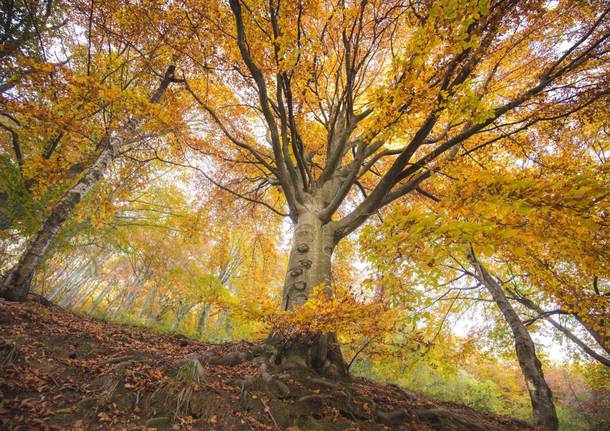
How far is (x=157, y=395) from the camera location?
239 cm

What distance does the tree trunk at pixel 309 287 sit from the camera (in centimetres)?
351

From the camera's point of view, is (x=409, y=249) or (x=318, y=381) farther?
(x=318, y=381)

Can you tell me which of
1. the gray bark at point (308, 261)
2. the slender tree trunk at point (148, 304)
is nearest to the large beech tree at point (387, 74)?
the gray bark at point (308, 261)

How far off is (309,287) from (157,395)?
209 cm

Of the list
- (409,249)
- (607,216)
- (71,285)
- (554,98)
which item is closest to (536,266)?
(607,216)

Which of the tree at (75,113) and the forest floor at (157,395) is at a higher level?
the tree at (75,113)

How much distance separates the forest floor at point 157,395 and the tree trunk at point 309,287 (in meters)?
0.30

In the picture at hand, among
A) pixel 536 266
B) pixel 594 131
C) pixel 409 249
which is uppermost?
pixel 594 131

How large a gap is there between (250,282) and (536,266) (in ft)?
33.3

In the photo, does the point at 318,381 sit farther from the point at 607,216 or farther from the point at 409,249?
the point at 607,216

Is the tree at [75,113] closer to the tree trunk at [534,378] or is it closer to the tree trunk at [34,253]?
the tree trunk at [34,253]

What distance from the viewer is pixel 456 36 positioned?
2.58 meters

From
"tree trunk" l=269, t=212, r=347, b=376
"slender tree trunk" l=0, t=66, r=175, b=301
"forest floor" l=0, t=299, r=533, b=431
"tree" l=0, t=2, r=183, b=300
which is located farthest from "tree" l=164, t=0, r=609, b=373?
"slender tree trunk" l=0, t=66, r=175, b=301

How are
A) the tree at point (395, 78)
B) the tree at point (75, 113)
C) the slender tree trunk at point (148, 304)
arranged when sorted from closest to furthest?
the tree at point (395, 78) → the tree at point (75, 113) → the slender tree trunk at point (148, 304)
